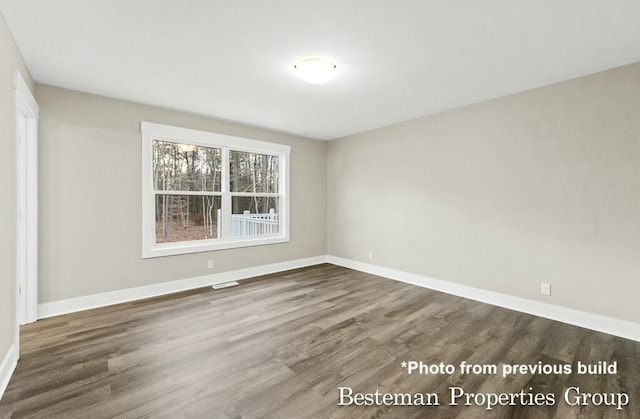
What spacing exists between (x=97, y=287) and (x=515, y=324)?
4704 mm

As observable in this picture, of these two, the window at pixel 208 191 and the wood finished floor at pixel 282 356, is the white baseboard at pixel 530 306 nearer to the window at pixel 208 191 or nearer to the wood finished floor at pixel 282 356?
the wood finished floor at pixel 282 356

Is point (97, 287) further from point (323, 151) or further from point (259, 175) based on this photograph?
point (323, 151)

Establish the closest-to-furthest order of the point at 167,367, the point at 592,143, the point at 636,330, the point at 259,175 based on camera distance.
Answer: the point at 167,367 → the point at 636,330 → the point at 592,143 → the point at 259,175

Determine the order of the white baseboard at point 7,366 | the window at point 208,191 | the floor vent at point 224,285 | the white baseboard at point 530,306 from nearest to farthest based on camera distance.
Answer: the white baseboard at point 7,366 < the white baseboard at point 530,306 < the window at point 208,191 < the floor vent at point 224,285

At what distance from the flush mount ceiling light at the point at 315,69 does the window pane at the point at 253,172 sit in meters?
2.35

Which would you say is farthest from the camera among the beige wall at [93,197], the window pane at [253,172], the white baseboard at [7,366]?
the window pane at [253,172]

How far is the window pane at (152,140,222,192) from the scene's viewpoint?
3889 mm

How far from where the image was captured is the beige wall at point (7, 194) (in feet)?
6.22

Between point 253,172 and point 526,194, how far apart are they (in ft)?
13.0

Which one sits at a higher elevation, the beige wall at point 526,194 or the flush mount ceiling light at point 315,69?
the flush mount ceiling light at point 315,69

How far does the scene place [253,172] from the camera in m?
4.91

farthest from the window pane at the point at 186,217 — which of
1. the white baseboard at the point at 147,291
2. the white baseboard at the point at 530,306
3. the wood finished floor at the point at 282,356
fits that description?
the white baseboard at the point at 530,306

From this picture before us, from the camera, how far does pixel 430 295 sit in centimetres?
379

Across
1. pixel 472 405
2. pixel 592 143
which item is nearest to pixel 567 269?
pixel 592 143
